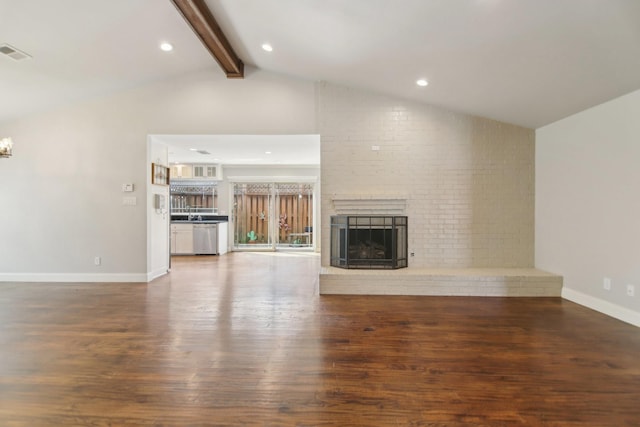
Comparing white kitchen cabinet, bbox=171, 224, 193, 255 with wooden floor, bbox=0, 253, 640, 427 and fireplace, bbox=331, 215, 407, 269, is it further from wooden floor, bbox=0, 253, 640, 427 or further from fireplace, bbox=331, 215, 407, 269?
fireplace, bbox=331, 215, 407, 269

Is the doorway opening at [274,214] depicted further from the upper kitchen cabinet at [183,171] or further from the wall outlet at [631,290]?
the wall outlet at [631,290]

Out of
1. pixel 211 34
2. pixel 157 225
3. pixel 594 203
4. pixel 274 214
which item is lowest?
pixel 157 225

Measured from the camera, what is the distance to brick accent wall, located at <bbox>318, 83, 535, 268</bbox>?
4941 mm

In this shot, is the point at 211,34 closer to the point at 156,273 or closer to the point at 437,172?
the point at 437,172

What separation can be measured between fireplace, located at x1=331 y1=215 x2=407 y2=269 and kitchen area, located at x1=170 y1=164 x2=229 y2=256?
15.0 ft

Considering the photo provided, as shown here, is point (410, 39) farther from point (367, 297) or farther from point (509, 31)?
point (367, 297)

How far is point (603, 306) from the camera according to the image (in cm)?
367

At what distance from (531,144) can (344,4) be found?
3.38 m

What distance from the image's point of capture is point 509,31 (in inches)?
116

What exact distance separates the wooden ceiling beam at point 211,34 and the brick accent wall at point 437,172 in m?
1.26

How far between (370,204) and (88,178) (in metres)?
4.20

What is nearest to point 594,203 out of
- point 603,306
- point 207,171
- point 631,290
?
point 631,290

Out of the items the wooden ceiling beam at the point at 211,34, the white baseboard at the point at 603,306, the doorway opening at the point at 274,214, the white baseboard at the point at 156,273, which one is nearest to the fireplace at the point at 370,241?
the white baseboard at the point at 603,306

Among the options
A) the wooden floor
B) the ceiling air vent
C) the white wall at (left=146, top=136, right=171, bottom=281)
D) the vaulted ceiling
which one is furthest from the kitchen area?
the ceiling air vent
